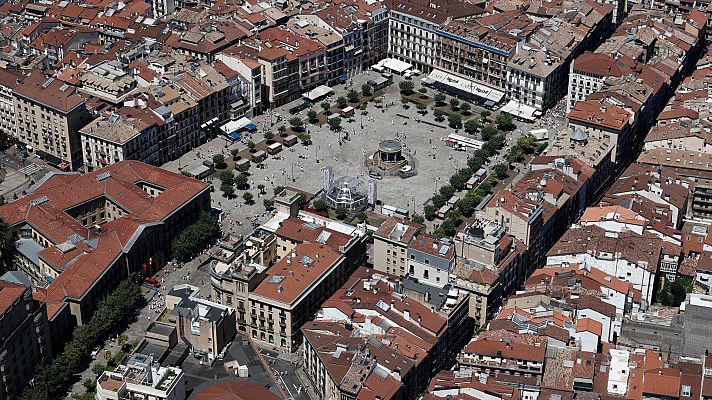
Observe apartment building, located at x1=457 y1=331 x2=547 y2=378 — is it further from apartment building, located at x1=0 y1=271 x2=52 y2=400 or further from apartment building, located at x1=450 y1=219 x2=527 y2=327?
apartment building, located at x1=0 y1=271 x2=52 y2=400

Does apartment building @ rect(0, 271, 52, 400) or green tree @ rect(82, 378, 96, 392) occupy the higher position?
apartment building @ rect(0, 271, 52, 400)

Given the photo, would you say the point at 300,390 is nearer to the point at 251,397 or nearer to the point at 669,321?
the point at 251,397

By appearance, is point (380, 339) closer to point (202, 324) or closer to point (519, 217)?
point (202, 324)

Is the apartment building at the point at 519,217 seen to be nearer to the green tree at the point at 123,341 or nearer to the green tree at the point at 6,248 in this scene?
the green tree at the point at 123,341

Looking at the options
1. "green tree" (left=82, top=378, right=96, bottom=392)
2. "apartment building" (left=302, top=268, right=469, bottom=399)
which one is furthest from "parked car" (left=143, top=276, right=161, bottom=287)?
"apartment building" (left=302, top=268, right=469, bottom=399)

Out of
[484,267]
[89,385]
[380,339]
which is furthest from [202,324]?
[484,267]
